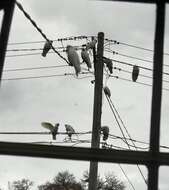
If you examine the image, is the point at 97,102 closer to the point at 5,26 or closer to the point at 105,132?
the point at 105,132

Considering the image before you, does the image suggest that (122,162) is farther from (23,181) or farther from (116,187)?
(23,181)

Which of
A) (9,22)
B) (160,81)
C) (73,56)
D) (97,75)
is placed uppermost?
(97,75)

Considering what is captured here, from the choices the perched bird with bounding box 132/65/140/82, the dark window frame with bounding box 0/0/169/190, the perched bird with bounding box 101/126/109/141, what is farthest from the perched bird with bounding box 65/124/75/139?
the dark window frame with bounding box 0/0/169/190

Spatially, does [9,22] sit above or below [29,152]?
above

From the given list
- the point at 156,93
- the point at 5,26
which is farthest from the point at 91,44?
the point at 156,93

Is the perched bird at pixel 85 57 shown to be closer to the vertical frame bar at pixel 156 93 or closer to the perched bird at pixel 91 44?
the perched bird at pixel 91 44

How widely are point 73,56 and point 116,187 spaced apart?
13.3 metres

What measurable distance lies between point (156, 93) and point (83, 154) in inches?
12.6

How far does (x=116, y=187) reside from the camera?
1789 cm

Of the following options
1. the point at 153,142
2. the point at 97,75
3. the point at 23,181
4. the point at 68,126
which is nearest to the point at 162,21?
the point at 153,142

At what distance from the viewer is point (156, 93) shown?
1.75m

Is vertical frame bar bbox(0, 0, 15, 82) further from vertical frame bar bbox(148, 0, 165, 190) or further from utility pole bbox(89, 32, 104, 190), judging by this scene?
utility pole bbox(89, 32, 104, 190)

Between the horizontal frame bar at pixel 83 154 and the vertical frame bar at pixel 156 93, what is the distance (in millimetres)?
24

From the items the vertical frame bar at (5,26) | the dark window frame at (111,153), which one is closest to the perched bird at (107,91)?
the vertical frame bar at (5,26)
